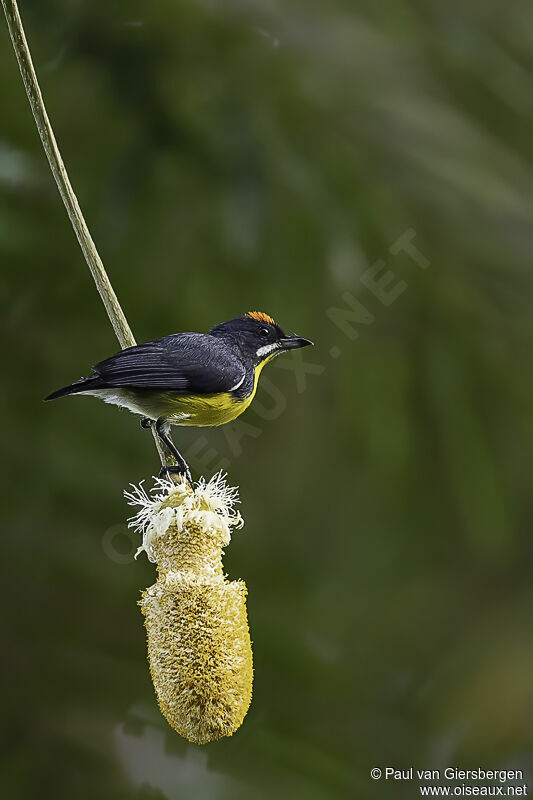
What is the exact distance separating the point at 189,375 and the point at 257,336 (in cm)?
6

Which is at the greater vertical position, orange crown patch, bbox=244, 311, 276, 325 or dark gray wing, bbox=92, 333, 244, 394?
orange crown patch, bbox=244, 311, 276, 325

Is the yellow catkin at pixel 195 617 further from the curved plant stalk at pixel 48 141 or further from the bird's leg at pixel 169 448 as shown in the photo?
the curved plant stalk at pixel 48 141

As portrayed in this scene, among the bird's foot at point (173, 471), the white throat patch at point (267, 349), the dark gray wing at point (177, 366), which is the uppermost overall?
the white throat patch at point (267, 349)

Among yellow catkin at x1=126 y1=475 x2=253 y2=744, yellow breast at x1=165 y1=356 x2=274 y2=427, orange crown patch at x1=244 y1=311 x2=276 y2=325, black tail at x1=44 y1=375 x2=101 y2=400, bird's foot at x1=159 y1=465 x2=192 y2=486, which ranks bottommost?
yellow catkin at x1=126 y1=475 x2=253 y2=744

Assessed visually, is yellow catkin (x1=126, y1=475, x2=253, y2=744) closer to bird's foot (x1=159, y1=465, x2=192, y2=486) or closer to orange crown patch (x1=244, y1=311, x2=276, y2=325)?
bird's foot (x1=159, y1=465, x2=192, y2=486)

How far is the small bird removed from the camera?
0.50 metres

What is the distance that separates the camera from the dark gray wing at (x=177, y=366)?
0.49 meters

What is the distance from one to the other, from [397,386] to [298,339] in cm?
69

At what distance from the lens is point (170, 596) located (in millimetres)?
551

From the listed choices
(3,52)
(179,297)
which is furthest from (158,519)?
(3,52)

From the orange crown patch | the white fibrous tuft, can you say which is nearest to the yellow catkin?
the white fibrous tuft

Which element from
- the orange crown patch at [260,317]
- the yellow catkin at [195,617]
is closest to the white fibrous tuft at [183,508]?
the yellow catkin at [195,617]

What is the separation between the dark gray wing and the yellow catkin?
0.07m

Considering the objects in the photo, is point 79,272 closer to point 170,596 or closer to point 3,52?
point 3,52
